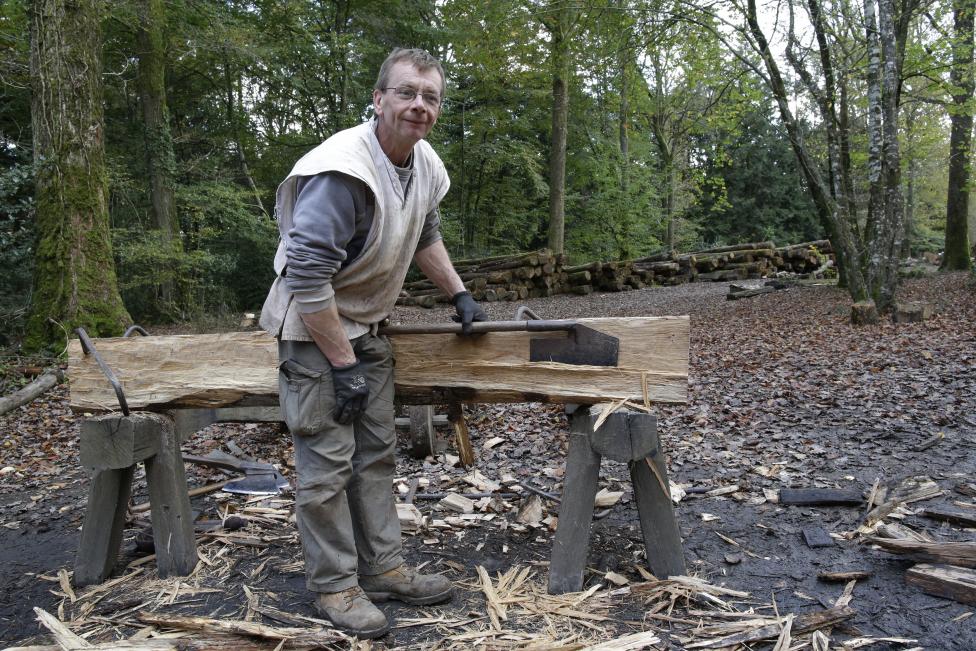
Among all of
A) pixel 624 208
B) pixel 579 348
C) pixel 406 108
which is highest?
pixel 624 208

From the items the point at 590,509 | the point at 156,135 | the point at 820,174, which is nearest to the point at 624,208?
the point at 820,174

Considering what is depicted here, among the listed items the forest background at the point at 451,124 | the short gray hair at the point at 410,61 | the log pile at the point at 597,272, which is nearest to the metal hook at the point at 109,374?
the short gray hair at the point at 410,61

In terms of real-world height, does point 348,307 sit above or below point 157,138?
below

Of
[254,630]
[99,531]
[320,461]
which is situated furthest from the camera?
[99,531]

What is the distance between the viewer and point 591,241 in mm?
21328

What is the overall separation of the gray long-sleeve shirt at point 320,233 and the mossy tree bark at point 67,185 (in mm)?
6403

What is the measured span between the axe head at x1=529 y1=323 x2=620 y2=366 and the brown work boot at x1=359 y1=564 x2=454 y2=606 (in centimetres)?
103

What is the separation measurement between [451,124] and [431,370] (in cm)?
1691

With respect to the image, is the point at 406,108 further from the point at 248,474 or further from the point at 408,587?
the point at 248,474

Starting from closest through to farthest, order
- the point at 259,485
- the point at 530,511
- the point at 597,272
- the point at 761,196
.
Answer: the point at 530,511 → the point at 259,485 → the point at 597,272 → the point at 761,196

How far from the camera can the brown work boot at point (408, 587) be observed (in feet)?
8.96

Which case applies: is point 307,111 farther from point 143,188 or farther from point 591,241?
point 591,241

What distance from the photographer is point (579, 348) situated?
2717mm

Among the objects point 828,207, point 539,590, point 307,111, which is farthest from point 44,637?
point 307,111
